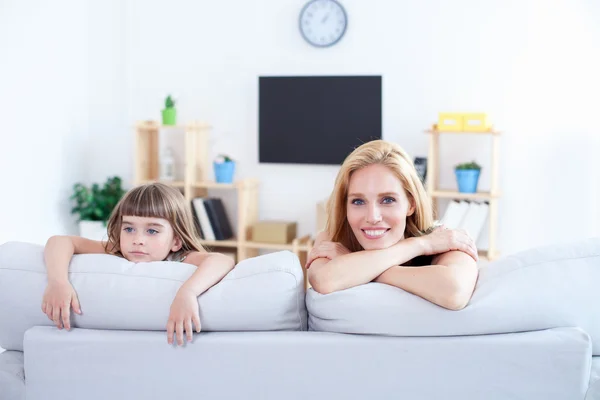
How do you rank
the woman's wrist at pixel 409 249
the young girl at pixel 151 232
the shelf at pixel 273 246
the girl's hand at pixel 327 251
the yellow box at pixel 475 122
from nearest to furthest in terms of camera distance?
the woman's wrist at pixel 409 249 → the girl's hand at pixel 327 251 → the young girl at pixel 151 232 → the yellow box at pixel 475 122 → the shelf at pixel 273 246

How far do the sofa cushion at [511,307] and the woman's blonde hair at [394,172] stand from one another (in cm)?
38

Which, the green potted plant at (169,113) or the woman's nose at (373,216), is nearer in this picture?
the woman's nose at (373,216)

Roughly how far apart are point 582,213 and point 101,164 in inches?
134

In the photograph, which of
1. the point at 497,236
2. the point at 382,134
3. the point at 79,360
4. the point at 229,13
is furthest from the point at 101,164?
the point at 79,360

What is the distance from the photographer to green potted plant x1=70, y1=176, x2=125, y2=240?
464cm

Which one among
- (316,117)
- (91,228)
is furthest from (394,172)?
(91,228)

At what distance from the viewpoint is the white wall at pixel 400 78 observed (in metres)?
4.20

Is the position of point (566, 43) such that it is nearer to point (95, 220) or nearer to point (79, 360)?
point (95, 220)

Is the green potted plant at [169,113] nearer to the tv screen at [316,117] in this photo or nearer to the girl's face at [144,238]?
the tv screen at [316,117]

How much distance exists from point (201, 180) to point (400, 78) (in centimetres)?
157

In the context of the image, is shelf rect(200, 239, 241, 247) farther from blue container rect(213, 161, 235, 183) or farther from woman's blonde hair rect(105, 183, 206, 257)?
woman's blonde hair rect(105, 183, 206, 257)

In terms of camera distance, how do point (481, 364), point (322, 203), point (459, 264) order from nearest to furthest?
point (481, 364)
point (459, 264)
point (322, 203)

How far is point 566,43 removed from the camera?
4.17 meters

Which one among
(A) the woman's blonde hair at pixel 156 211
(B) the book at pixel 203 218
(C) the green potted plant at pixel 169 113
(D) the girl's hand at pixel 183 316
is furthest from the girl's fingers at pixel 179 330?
(C) the green potted plant at pixel 169 113
